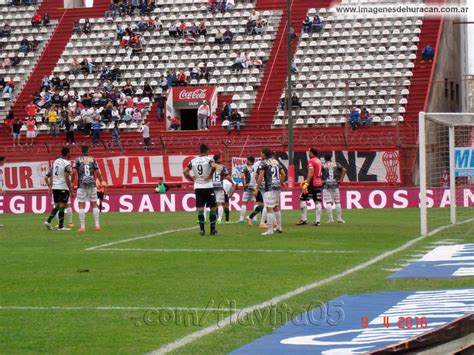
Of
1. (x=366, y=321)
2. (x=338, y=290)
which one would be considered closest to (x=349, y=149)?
(x=338, y=290)

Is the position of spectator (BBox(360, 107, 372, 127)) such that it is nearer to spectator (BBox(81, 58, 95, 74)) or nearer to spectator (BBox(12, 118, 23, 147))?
spectator (BBox(81, 58, 95, 74))

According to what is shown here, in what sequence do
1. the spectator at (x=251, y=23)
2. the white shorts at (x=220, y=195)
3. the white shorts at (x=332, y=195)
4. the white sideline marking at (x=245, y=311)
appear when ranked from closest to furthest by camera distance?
the white sideline marking at (x=245, y=311) < the white shorts at (x=332, y=195) < the white shorts at (x=220, y=195) < the spectator at (x=251, y=23)

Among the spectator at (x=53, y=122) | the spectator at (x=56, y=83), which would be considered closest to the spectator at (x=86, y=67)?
the spectator at (x=56, y=83)

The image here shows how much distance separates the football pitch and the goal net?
1.03 metres

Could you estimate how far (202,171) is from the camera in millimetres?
24172

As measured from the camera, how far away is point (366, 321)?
11.0 m

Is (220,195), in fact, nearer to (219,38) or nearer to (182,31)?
(219,38)

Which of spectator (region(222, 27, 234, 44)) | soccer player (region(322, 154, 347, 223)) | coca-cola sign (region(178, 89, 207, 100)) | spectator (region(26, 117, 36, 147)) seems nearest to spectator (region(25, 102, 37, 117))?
spectator (region(26, 117, 36, 147))

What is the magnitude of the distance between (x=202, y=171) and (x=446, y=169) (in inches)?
431

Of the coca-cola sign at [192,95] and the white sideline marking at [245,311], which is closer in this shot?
the white sideline marking at [245,311]

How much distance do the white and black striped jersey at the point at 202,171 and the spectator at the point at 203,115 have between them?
92.4 ft

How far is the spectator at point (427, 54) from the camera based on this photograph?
52.8m

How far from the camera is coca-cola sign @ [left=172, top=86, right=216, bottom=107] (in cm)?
5434

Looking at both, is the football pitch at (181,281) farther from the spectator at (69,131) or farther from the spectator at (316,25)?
the spectator at (316,25)
